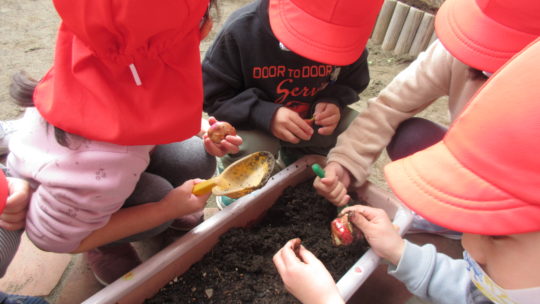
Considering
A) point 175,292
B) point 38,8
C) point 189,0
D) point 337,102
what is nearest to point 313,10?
point 189,0

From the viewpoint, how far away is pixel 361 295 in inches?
42.9

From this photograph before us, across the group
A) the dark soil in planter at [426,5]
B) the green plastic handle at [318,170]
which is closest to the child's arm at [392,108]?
the green plastic handle at [318,170]

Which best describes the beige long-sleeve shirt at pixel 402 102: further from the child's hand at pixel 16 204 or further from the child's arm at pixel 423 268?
the child's hand at pixel 16 204

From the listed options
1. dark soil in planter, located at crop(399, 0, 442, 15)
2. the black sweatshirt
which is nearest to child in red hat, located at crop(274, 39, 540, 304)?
the black sweatshirt

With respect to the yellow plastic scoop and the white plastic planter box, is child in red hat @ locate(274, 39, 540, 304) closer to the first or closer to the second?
the white plastic planter box

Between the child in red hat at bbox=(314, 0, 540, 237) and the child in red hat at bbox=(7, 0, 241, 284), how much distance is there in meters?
0.51

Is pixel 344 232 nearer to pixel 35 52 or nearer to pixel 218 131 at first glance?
pixel 218 131

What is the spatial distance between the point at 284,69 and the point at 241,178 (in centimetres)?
39

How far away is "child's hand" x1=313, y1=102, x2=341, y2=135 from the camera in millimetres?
1132

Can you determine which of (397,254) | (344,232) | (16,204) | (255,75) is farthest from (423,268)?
(16,204)

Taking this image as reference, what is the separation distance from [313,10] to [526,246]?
0.62 meters

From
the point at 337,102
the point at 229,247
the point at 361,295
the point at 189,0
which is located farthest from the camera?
the point at 337,102

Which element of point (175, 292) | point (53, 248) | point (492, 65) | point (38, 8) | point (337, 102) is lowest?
point (38, 8)

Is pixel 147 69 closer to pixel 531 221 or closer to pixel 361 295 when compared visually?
pixel 531 221
